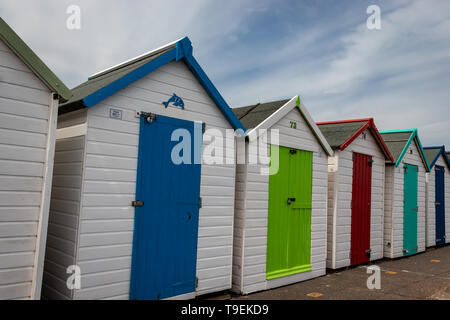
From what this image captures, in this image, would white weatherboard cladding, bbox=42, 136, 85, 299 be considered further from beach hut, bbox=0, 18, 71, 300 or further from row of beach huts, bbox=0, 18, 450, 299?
beach hut, bbox=0, 18, 71, 300

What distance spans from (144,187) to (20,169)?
1.52 metres

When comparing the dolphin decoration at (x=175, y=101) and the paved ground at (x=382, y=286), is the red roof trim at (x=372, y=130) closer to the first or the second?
the paved ground at (x=382, y=286)

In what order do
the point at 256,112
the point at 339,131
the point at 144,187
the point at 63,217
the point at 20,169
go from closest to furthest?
the point at 20,169, the point at 63,217, the point at 144,187, the point at 256,112, the point at 339,131

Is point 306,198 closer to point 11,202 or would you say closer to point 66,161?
point 66,161

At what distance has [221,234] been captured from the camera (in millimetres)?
5898

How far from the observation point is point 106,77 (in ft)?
17.9

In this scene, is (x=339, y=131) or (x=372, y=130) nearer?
(x=339, y=131)

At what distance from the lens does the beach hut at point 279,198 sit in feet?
20.6

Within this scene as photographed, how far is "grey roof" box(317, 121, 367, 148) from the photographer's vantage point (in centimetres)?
849

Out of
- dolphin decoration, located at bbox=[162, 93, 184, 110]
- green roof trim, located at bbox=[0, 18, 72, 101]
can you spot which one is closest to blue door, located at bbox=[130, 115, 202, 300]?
dolphin decoration, located at bbox=[162, 93, 184, 110]

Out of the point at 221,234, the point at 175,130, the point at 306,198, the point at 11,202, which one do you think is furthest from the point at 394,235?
the point at 11,202

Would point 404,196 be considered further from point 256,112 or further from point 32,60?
point 32,60

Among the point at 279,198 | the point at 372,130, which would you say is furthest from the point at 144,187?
the point at 372,130

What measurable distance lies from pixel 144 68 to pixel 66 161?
1.56 meters
